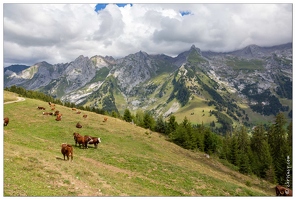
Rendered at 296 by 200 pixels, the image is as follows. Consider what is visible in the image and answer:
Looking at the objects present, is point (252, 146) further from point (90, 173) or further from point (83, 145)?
point (90, 173)

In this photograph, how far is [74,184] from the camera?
2083 cm

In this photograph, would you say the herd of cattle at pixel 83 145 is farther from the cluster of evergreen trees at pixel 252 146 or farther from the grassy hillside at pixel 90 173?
the cluster of evergreen trees at pixel 252 146

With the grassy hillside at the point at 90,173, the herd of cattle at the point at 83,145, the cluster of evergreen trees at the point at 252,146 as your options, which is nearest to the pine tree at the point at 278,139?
the cluster of evergreen trees at the point at 252,146

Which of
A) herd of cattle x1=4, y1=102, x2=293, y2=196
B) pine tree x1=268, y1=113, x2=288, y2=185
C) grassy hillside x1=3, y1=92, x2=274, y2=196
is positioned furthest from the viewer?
pine tree x1=268, y1=113, x2=288, y2=185

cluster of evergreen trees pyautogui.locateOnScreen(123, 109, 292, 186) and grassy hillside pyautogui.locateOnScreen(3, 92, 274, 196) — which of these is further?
cluster of evergreen trees pyautogui.locateOnScreen(123, 109, 292, 186)

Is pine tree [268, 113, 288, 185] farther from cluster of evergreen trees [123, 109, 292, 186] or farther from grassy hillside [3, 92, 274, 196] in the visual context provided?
grassy hillside [3, 92, 274, 196]

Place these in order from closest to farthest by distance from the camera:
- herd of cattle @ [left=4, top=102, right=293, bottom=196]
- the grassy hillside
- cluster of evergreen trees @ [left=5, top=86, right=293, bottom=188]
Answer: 1. the grassy hillside
2. herd of cattle @ [left=4, top=102, right=293, bottom=196]
3. cluster of evergreen trees @ [left=5, top=86, right=293, bottom=188]

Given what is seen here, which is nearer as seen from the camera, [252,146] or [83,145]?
[83,145]

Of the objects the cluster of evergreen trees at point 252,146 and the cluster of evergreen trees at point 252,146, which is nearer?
the cluster of evergreen trees at point 252,146

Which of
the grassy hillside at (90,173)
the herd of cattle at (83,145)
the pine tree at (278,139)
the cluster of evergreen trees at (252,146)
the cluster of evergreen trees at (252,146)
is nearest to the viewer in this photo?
the grassy hillside at (90,173)

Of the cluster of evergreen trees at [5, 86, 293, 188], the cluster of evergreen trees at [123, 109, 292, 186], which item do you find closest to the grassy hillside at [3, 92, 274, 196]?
the cluster of evergreen trees at [123, 109, 292, 186]

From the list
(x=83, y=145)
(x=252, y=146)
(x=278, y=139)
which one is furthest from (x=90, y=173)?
(x=252, y=146)

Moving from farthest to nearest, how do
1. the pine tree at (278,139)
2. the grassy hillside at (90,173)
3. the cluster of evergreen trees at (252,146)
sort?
the pine tree at (278,139)
the cluster of evergreen trees at (252,146)
the grassy hillside at (90,173)

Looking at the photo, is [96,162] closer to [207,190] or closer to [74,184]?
[74,184]
